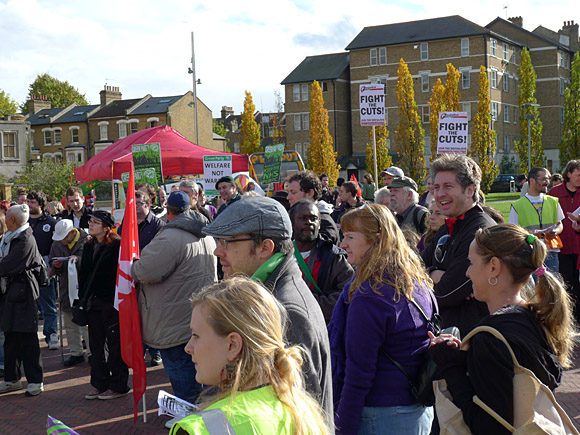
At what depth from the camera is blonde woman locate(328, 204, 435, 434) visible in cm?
303

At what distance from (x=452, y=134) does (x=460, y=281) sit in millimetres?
9304

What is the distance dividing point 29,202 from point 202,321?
9.60 metres

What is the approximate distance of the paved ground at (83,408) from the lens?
611cm

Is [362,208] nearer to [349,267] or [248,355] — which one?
[349,267]

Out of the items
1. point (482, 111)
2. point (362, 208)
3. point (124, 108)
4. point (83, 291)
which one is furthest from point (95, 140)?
point (362, 208)

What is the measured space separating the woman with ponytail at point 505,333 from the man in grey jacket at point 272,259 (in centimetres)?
A: 56

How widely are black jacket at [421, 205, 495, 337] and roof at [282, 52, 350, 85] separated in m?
59.6

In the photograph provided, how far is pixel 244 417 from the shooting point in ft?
5.54

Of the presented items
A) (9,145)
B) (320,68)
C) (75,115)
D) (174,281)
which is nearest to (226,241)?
(174,281)

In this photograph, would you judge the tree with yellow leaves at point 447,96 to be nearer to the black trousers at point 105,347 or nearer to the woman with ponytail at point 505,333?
the black trousers at point 105,347

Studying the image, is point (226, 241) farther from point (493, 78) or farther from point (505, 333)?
point (493, 78)

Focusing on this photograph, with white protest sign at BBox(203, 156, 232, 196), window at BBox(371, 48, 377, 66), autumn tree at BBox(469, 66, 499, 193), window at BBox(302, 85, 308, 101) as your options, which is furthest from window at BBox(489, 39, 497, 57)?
white protest sign at BBox(203, 156, 232, 196)

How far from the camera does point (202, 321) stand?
6.46 ft

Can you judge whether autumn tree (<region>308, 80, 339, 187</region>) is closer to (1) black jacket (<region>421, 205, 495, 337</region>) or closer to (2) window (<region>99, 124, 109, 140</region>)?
(2) window (<region>99, 124, 109, 140</region>)
